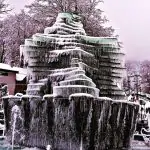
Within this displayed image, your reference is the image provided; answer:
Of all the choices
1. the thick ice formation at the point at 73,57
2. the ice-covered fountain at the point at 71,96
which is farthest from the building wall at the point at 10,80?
the thick ice formation at the point at 73,57

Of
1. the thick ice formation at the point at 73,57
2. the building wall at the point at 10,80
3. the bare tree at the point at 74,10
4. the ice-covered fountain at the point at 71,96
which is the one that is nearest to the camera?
the ice-covered fountain at the point at 71,96

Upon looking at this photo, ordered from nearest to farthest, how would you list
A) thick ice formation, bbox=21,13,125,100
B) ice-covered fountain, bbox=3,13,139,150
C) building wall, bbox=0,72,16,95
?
ice-covered fountain, bbox=3,13,139,150 → thick ice formation, bbox=21,13,125,100 → building wall, bbox=0,72,16,95

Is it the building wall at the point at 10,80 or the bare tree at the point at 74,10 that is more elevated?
the bare tree at the point at 74,10

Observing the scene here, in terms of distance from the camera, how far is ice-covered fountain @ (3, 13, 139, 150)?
13.6 metres

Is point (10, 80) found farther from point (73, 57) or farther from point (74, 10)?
point (73, 57)

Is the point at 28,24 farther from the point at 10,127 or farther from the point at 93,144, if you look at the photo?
the point at 93,144

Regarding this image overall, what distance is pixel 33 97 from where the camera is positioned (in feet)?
48.2

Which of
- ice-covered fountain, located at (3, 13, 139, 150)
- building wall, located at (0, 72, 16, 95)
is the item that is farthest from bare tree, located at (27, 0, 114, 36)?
ice-covered fountain, located at (3, 13, 139, 150)

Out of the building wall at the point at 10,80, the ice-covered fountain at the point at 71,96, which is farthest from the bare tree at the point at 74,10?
the ice-covered fountain at the point at 71,96

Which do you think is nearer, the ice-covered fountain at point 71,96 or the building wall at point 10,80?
the ice-covered fountain at point 71,96

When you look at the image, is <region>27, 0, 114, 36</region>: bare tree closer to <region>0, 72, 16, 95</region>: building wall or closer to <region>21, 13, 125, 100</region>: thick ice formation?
<region>0, 72, 16, 95</region>: building wall

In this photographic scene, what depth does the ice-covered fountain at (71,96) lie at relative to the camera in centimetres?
1357

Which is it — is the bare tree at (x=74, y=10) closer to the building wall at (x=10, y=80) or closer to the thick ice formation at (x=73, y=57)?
the building wall at (x=10, y=80)

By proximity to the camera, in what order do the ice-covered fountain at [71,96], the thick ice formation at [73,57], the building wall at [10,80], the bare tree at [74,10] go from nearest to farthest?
the ice-covered fountain at [71,96], the thick ice formation at [73,57], the building wall at [10,80], the bare tree at [74,10]
